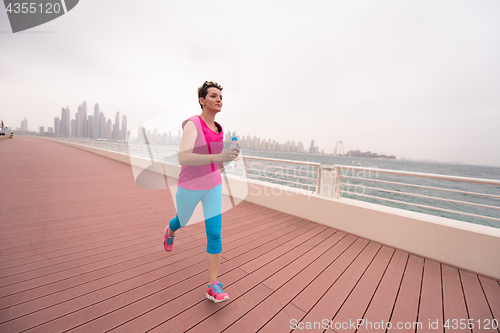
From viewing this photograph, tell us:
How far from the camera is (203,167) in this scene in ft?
4.83

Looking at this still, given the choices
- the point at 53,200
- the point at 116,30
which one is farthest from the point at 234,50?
the point at 53,200

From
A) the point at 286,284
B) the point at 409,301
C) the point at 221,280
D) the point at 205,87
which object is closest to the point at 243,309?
the point at 221,280

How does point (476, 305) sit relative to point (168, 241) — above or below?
below

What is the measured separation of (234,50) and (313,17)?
4.71 metres

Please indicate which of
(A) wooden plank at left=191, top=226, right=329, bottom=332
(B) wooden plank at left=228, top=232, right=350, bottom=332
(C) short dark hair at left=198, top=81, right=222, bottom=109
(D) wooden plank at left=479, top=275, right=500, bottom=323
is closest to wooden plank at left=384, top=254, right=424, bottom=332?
(D) wooden plank at left=479, top=275, right=500, bottom=323

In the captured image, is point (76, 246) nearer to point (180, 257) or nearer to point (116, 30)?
point (180, 257)

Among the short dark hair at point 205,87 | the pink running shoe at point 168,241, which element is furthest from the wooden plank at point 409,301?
the short dark hair at point 205,87

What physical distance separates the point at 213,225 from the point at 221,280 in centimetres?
70

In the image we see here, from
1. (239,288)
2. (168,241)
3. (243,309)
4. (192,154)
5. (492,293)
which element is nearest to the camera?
(192,154)

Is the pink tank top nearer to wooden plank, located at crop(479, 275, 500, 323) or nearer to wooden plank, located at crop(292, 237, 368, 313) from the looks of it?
wooden plank, located at crop(292, 237, 368, 313)

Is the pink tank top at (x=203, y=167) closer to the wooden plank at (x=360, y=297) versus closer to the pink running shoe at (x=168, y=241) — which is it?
the pink running shoe at (x=168, y=241)

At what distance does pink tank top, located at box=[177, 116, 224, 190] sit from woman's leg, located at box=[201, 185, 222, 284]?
9cm

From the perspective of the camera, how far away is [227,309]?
1.44 meters

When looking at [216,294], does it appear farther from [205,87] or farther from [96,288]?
[205,87]
